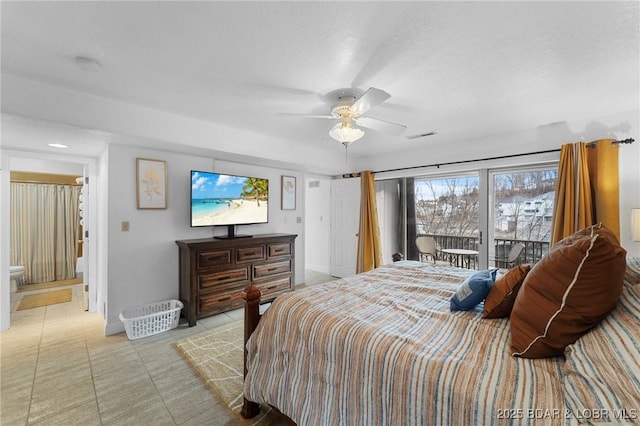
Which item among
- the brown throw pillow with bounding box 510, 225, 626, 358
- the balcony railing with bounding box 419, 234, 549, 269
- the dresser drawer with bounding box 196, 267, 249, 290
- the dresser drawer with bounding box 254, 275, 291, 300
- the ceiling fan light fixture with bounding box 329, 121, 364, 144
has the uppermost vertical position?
the ceiling fan light fixture with bounding box 329, 121, 364, 144

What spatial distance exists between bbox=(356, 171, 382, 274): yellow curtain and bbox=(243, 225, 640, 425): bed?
2.85m

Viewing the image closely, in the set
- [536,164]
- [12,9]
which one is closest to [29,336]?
[12,9]

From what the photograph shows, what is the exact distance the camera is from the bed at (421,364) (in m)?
0.84

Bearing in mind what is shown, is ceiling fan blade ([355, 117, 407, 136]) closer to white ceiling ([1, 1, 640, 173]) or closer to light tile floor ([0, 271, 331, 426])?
white ceiling ([1, 1, 640, 173])

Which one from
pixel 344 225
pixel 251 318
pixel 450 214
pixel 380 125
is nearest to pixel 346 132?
pixel 380 125

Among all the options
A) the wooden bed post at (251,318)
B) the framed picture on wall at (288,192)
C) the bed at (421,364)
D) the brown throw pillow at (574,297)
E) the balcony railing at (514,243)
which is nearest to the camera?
the bed at (421,364)

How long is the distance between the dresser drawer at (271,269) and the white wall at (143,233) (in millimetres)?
819

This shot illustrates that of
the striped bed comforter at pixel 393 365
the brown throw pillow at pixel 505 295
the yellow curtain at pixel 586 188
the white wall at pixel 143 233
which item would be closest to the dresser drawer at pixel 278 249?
the white wall at pixel 143 233

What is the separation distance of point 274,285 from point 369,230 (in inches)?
76.9

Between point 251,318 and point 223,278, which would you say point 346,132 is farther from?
point 223,278

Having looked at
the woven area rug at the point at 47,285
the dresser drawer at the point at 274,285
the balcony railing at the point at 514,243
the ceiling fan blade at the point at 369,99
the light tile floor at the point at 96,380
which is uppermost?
the ceiling fan blade at the point at 369,99

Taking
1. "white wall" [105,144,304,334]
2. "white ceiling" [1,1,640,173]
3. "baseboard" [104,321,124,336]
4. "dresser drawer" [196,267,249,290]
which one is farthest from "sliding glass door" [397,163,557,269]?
"baseboard" [104,321,124,336]

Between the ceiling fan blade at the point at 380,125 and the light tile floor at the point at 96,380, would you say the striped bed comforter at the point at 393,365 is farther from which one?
the ceiling fan blade at the point at 380,125

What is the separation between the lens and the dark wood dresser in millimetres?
3170
